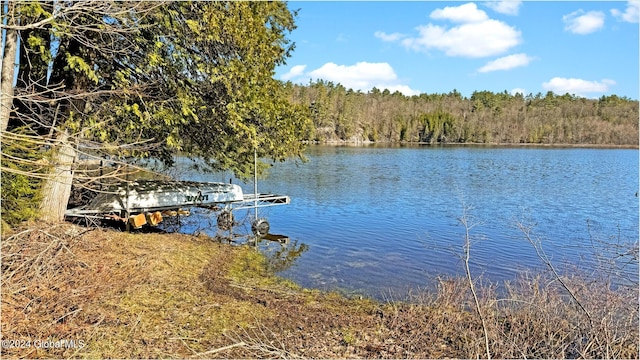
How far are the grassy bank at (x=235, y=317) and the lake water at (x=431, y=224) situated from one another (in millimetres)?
1672

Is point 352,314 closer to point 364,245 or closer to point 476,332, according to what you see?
point 476,332

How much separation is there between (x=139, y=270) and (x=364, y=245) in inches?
327

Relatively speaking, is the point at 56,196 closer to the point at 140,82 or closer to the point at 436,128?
the point at 140,82

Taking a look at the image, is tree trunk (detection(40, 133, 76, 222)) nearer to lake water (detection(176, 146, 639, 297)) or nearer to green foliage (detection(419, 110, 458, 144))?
lake water (detection(176, 146, 639, 297))

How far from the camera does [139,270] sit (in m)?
8.80

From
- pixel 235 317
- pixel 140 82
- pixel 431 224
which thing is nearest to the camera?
pixel 235 317

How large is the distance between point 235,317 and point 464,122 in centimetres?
13151

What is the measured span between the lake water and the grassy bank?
1.67 metres

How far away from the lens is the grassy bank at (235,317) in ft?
19.9

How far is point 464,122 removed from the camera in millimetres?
130250

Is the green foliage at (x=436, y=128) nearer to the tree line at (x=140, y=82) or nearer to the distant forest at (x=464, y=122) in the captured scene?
the distant forest at (x=464, y=122)

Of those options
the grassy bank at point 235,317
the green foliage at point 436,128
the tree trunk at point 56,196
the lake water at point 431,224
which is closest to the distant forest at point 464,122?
the green foliage at point 436,128

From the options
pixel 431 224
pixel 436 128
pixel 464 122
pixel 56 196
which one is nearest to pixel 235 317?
pixel 56 196

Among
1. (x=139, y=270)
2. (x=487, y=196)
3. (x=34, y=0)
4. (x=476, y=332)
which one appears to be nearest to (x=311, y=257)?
(x=139, y=270)
